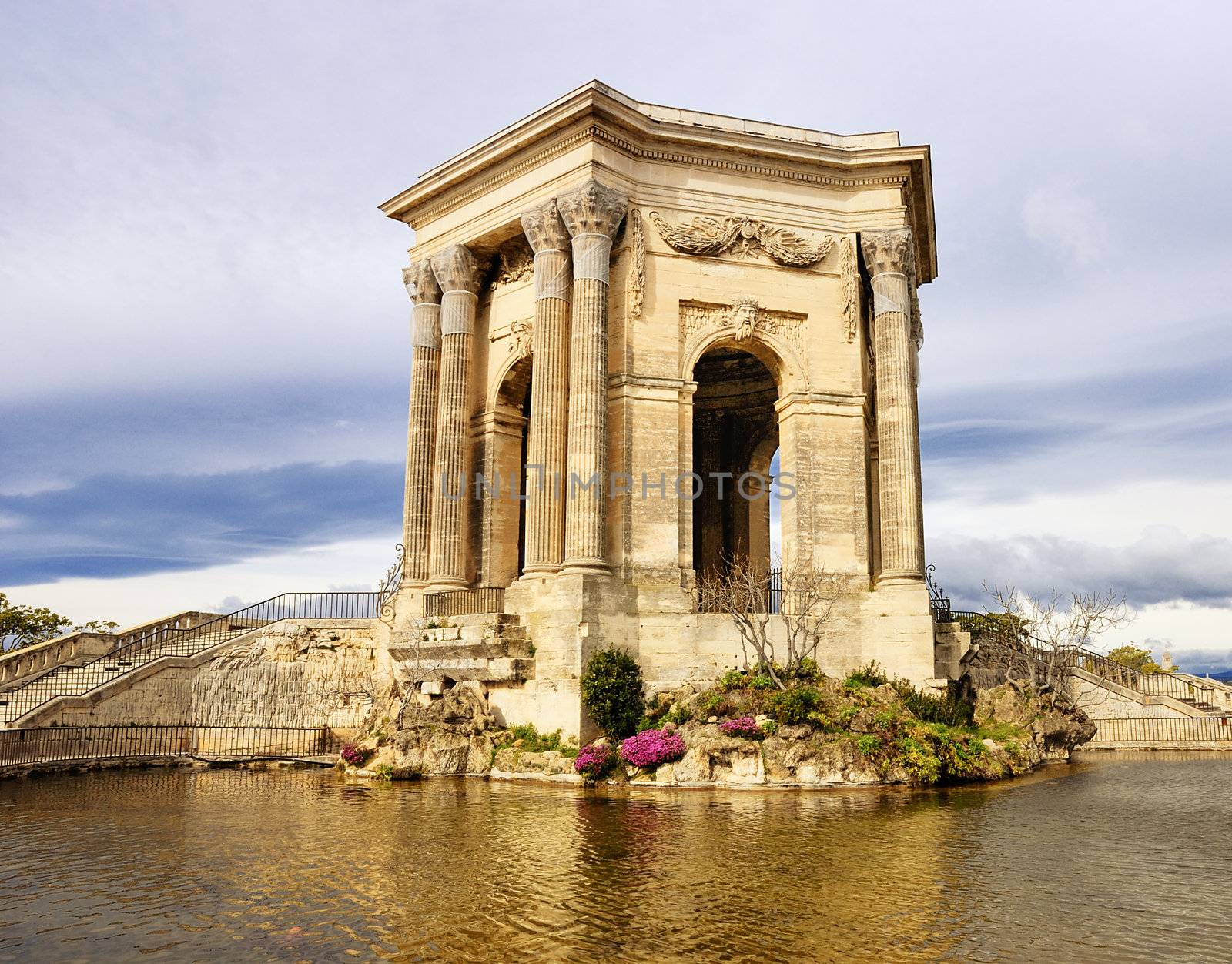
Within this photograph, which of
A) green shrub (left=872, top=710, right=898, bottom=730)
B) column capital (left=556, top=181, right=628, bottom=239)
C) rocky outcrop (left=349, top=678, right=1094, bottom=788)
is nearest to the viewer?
rocky outcrop (left=349, top=678, right=1094, bottom=788)

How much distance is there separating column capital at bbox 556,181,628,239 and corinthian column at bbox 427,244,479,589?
199 inches

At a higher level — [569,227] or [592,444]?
[569,227]

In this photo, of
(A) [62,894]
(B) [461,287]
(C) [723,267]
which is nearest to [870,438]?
(C) [723,267]

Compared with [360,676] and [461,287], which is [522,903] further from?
[461,287]

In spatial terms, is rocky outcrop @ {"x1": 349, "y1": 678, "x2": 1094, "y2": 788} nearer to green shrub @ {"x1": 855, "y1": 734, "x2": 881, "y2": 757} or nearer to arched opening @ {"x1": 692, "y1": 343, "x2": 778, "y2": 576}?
green shrub @ {"x1": 855, "y1": 734, "x2": 881, "y2": 757}

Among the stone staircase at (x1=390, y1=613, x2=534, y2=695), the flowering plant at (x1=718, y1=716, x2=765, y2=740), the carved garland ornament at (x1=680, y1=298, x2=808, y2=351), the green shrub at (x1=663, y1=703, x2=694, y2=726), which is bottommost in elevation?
the flowering plant at (x1=718, y1=716, x2=765, y2=740)

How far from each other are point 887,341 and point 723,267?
206 inches

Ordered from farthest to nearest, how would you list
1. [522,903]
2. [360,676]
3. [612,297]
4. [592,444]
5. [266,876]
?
[360,676]
[612,297]
[592,444]
[266,876]
[522,903]

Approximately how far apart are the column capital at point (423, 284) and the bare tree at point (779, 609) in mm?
12684

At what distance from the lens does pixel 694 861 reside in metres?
13.5

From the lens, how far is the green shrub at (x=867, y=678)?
87.1ft

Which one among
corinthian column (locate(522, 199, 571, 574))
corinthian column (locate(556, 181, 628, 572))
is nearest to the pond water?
corinthian column (locate(556, 181, 628, 572))

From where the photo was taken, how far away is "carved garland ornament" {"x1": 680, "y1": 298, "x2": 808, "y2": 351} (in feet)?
97.3

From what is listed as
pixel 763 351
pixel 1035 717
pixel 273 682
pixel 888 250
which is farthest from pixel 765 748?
pixel 273 682
